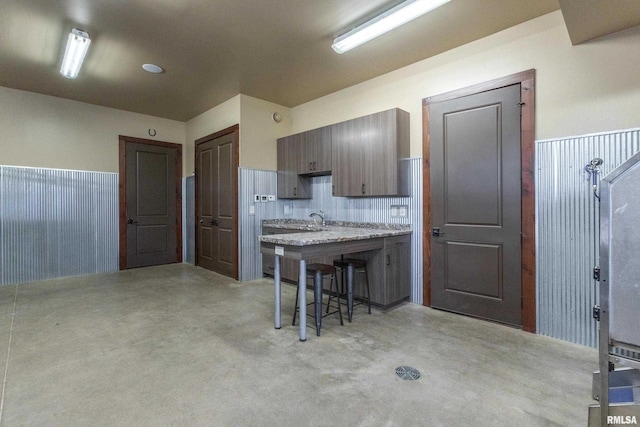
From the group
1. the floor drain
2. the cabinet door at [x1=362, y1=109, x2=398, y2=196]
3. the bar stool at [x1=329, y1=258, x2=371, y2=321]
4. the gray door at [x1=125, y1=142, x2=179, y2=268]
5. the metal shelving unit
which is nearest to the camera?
the metal shelving unit

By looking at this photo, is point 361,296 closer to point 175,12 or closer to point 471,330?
point 471,330

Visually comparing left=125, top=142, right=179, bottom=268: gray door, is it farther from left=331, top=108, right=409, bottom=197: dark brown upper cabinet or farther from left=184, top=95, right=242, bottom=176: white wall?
left=331, top=108, right=409, bottom=197: dark brown upper cabinet

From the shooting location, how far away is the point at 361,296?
3.69m

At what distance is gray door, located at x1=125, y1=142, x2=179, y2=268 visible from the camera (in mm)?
5852

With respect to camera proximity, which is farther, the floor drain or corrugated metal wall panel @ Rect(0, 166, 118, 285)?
corrugated metal wall panel @ Rect(0, 166, 118, 285)

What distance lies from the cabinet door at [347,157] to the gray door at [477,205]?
0.90 metres

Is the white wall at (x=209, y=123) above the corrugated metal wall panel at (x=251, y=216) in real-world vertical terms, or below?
above

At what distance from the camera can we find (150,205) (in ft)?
20.0

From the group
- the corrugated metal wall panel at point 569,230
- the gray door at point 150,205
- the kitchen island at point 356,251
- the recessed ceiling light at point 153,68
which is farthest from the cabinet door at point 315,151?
the gray door at point 150,205

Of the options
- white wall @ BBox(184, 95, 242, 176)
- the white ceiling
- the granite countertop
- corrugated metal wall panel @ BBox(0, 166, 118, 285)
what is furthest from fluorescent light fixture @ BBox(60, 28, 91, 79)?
the granite countertop

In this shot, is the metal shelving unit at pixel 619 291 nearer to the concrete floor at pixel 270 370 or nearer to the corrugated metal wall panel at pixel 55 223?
the concrete floor at pixel 270 370

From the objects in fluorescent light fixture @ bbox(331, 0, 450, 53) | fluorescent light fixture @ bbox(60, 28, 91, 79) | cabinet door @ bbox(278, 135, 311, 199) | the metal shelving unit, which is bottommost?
the metal shelving unit

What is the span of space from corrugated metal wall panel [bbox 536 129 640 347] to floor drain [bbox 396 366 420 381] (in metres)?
1.51

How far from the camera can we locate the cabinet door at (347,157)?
400cm
